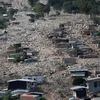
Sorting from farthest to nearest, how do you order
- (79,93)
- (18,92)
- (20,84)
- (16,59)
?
(16,59)
(20,84)
(18,92)
(79,93)

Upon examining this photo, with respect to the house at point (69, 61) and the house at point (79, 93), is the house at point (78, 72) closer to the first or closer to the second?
the house at point (69, 61)

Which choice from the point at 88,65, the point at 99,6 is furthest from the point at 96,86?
the point at 99,6

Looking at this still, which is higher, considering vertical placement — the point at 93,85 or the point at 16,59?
the point at 16,59

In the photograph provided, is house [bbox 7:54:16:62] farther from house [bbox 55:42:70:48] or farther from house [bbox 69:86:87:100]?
house [bbox 69:86:87:100]

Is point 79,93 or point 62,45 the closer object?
point 79,93

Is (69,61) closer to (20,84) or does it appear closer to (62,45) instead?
(62,45)

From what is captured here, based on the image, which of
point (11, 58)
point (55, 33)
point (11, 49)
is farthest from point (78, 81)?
point (55, 33)

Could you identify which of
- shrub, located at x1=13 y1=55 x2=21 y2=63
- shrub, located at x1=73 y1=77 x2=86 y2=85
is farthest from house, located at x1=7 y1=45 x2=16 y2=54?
shrub, located at x1=73 y1=77 x2=86 y2=85

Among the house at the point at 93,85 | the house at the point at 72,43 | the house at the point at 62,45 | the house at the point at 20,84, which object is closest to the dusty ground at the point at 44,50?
the house at the point at 62,45
